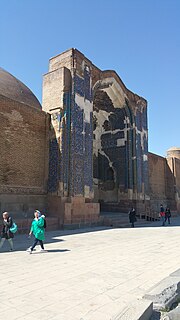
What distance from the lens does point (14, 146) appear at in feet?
36.8

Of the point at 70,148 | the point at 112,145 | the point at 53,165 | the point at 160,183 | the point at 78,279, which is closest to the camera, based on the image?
the point at 78,279

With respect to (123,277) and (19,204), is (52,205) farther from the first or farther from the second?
(123,277)

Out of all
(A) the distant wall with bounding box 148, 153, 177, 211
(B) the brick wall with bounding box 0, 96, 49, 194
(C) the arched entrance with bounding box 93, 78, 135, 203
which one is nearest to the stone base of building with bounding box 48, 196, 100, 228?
(B) the brick wall with bounding box 0, 96, 49, 194

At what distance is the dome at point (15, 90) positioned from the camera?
16391 mm

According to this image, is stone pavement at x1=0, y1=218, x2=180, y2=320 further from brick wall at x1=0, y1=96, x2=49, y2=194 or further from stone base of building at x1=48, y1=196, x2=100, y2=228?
stone base of building at x1=48, y1=196, x2=100, y2=228

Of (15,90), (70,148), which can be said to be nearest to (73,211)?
(70,148)

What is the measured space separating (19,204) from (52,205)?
1654mm

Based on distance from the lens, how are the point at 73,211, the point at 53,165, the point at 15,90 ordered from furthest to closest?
the point at 15,90, the point at 53,165, the point at 73,211

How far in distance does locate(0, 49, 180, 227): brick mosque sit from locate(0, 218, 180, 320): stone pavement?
469cm

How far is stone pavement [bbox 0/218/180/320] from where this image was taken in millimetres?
3010

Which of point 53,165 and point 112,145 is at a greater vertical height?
point 112,145

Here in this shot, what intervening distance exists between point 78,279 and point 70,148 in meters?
8.75

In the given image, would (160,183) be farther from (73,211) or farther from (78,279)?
(78,279)

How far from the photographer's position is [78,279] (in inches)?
166
